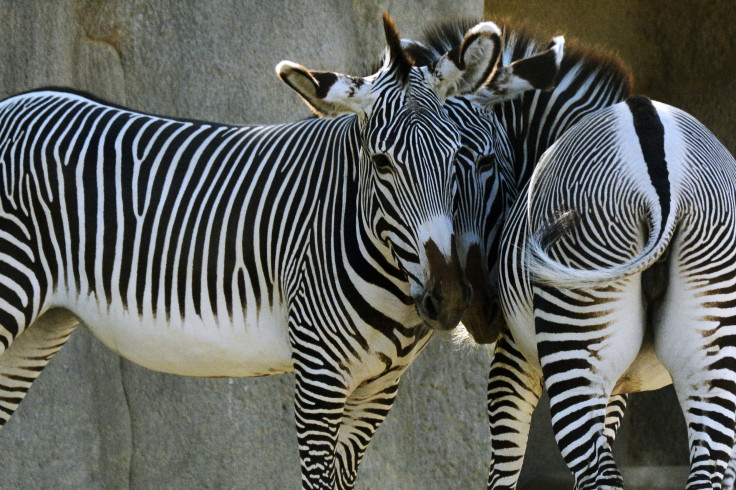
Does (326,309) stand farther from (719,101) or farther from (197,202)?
(719,101)

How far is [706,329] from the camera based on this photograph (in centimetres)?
325

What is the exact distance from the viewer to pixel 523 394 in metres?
4.14

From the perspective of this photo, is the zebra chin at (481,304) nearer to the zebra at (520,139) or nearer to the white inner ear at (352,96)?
the zebra at (520,139)

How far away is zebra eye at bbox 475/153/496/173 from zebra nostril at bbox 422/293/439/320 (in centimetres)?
81

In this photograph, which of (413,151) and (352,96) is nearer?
(413,151)

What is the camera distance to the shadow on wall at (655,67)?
29.4 feet

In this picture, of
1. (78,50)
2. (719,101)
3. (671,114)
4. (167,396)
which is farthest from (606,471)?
(719,101)

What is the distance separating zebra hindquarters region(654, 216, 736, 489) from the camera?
325 cm

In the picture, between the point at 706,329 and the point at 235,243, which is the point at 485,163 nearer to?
the point at 235,243

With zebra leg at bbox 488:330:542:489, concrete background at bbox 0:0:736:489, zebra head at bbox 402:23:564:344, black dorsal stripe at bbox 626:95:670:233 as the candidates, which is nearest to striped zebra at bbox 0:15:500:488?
zebra head at bbox 402:23:564:344

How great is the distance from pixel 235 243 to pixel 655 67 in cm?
630

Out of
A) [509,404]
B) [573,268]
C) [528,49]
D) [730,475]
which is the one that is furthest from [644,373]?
[528,49]

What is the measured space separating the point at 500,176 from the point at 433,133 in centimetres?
63

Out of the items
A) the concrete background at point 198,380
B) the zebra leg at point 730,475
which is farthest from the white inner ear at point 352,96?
the concrete background at point 198,380
